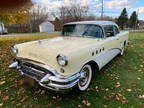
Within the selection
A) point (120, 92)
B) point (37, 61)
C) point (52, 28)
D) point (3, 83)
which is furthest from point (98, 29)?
point (52, 28)

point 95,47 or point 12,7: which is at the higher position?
point 12,7

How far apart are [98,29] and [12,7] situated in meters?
6.62

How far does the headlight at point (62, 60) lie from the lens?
2051 mm

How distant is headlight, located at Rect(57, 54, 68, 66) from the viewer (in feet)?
6.73

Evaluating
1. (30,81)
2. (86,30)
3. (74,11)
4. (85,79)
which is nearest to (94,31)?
(86,30)

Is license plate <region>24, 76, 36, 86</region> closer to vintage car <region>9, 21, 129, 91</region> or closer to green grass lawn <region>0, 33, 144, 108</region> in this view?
vintage car <region>9, 21, 129, 91</region>

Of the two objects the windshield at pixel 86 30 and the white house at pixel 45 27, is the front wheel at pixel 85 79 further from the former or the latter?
the white house at pixel 45 27

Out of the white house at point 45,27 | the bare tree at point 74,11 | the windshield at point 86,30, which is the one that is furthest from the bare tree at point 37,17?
the windshield at point 86,30

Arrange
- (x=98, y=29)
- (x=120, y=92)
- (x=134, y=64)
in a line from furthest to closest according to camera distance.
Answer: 1. (x=134, y=64)
2. (x=98, y=29)
3. (x=120, y=92)

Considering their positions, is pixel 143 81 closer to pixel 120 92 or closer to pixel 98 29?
pixel 120 92

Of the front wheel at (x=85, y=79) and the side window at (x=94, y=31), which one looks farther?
the side window at (x=94, y=31)

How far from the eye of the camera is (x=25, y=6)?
317 inches

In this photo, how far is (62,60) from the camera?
2.08m

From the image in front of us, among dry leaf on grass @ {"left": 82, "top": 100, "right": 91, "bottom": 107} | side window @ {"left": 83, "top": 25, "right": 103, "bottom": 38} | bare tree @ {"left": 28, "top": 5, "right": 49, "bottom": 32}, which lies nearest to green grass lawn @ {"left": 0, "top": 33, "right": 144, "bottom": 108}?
dry leaf on grass @ {"left": 82, "top": 100, "right": 91, "bottom": 107}
